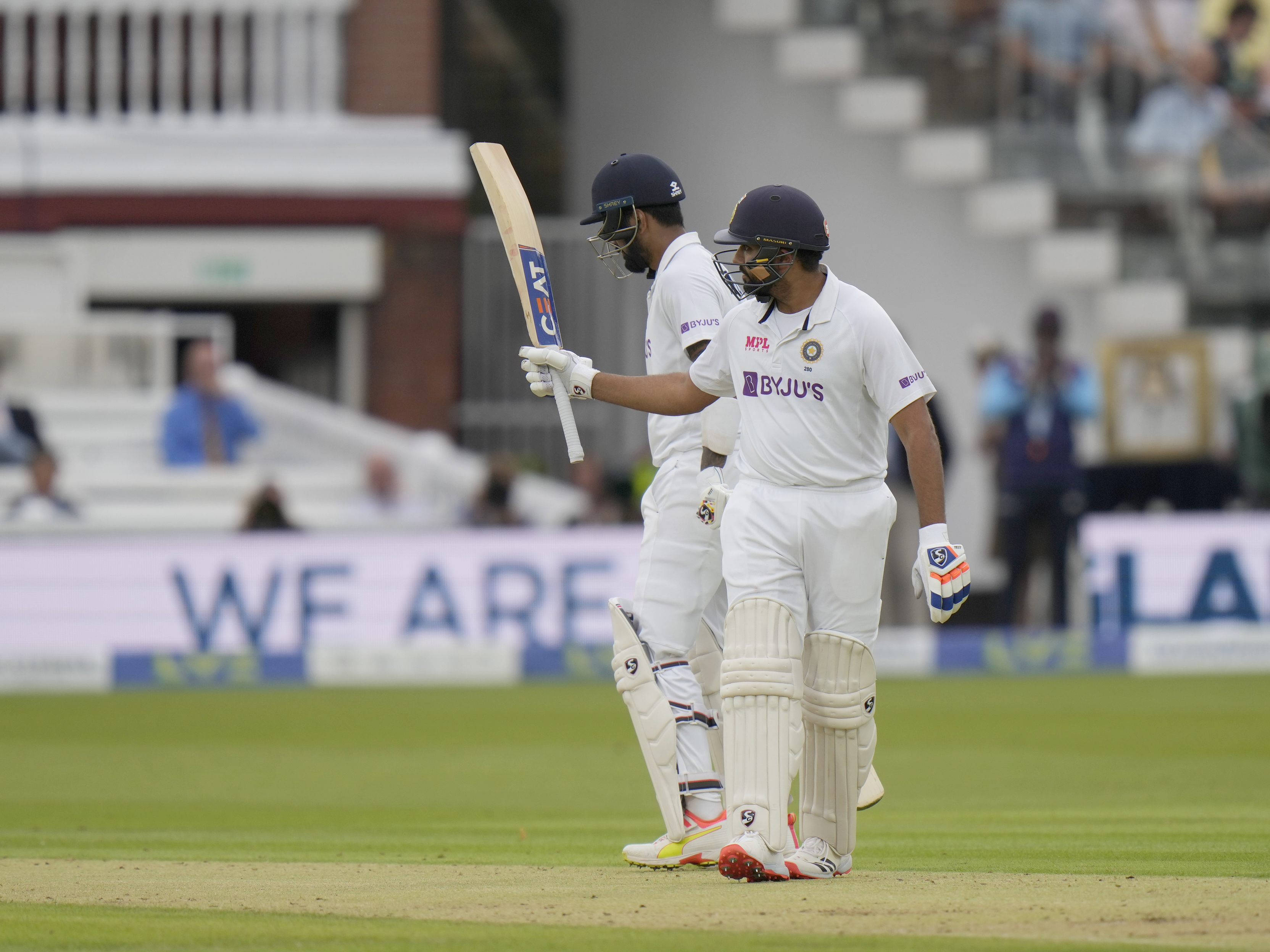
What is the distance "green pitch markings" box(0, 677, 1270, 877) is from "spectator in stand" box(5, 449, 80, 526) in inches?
64.8

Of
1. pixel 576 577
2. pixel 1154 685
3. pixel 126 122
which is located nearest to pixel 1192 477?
pixel 1154 685

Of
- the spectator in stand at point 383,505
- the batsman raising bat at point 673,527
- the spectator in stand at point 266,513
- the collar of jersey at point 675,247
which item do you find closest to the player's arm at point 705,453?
the batsman raising bat at point 673,527

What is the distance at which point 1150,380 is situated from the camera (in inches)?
639

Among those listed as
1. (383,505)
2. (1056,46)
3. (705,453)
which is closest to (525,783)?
(705,453)

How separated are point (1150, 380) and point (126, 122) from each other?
9.03m

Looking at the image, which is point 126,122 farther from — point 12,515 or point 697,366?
point 697,366

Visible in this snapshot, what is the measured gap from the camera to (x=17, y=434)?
15258 mm

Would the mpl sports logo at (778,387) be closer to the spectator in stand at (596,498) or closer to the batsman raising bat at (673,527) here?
the batsman raising bat at (673,527)

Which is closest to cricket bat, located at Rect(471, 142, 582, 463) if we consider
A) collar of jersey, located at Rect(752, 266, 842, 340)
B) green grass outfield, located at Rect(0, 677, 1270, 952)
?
collar of jersey, located at Rect(752, 266, 842, 340)

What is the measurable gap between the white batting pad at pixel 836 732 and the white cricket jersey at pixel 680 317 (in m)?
0.92

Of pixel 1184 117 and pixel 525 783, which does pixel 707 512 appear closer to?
pixel 525 783

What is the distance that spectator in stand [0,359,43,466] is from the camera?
15.1 m

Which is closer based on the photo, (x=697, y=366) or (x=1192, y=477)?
(x=697, y=366)

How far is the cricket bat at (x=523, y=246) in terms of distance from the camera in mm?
5898
